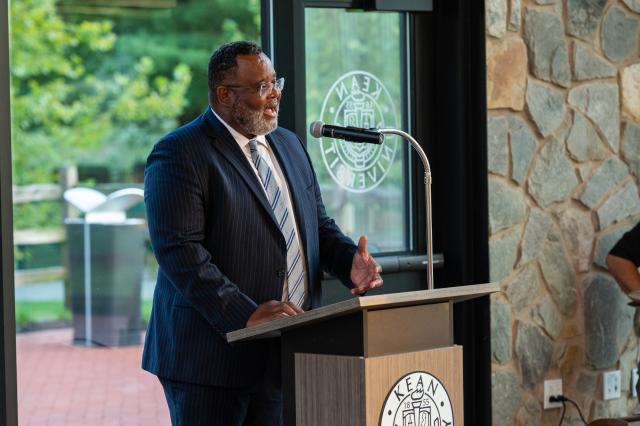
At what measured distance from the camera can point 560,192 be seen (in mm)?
4793

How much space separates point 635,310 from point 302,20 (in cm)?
203

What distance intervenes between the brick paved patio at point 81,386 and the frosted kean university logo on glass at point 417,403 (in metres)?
2.06

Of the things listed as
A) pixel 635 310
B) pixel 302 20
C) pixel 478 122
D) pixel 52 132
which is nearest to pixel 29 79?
pixel 52 132

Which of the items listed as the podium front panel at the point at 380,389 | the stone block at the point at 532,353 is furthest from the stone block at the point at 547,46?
the podium front panel at the point at 380,389

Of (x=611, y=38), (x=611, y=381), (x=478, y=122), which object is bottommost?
(x=611, y=381)

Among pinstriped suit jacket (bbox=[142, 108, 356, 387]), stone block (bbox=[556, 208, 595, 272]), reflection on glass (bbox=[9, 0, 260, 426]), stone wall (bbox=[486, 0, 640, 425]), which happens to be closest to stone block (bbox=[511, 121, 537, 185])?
stone wall (bbox=[486, 0, 640, 425])

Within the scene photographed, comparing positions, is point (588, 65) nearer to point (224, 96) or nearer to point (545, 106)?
point (545, 106)

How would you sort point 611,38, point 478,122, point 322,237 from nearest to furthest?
point 322,237, point 478,122, point 611,38

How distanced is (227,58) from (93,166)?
8.52 feet

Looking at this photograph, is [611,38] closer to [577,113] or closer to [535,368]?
[577,113]

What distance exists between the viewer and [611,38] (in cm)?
493

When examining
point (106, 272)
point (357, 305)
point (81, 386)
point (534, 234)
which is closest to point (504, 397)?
point (534, 234)

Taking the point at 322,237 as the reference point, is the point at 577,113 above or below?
above

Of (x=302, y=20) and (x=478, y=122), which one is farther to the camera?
(x=478, y=122)
